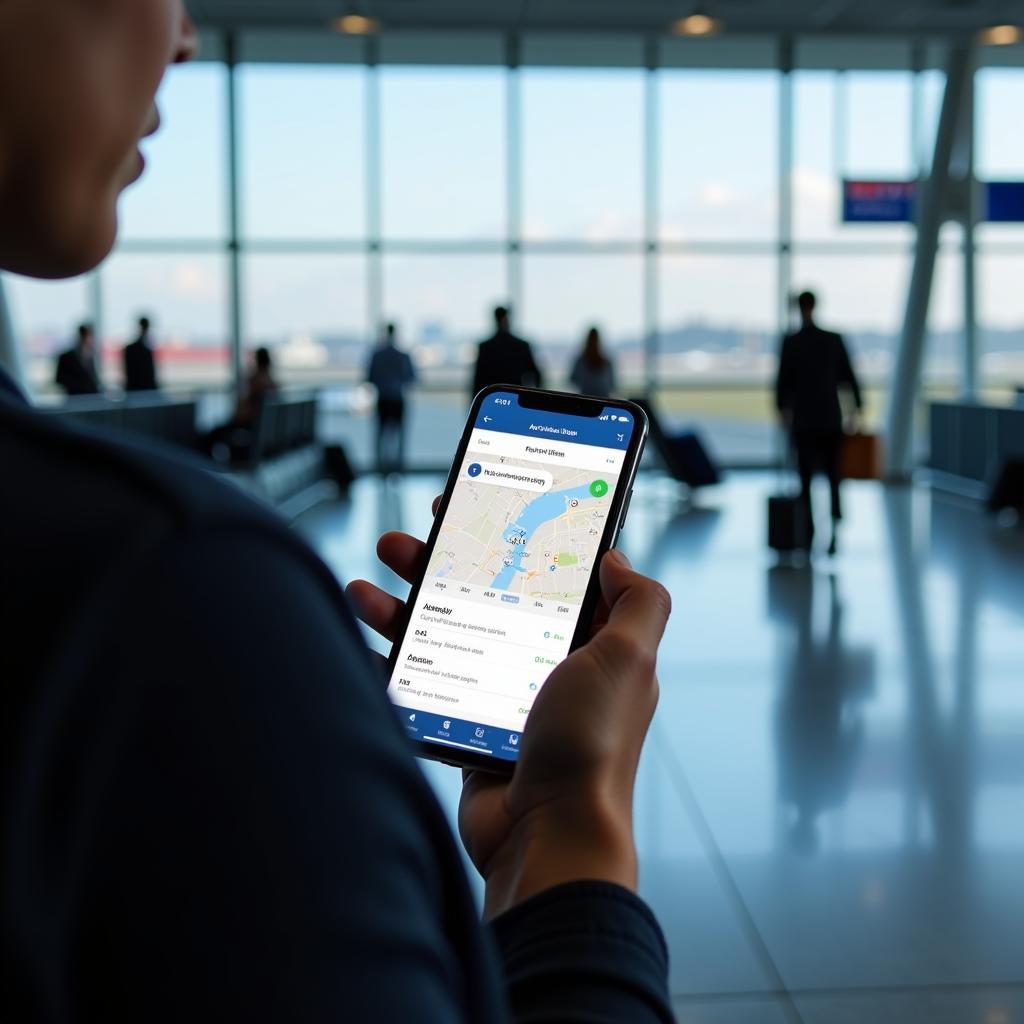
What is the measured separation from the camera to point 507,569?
136 centimetres

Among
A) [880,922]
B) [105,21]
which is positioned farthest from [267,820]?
[880,922]

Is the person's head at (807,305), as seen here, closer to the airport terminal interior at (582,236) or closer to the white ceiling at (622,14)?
the airport terminal interior at (582,236)

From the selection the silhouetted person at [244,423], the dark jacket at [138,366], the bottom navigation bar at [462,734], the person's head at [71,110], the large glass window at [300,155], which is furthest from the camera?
the large glass window at [300,155]

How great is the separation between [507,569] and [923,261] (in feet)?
49.7

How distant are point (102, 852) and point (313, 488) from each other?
13600 mm

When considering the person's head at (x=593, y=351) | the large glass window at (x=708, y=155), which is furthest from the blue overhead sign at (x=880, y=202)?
the person's head at (x=593, y=351)

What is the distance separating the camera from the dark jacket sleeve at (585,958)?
60cm

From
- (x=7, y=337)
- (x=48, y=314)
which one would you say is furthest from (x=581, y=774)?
(x=48, y=314)

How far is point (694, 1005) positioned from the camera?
2799 millimetres

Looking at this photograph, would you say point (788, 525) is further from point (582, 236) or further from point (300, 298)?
point (300, 298)

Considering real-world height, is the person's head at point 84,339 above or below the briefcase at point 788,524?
above

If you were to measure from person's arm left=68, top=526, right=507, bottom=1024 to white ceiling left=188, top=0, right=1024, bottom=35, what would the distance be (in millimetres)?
14371

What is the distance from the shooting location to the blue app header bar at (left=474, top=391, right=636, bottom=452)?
4.76 feet

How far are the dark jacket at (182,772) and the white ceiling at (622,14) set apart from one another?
565 inches
